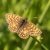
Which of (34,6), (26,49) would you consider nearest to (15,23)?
(26,49)

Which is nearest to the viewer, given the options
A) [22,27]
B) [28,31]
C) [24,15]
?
[28,31]

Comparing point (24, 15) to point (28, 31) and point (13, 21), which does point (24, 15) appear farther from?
point (28, 31)

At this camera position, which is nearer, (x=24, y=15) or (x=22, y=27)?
(x=22, y=27)

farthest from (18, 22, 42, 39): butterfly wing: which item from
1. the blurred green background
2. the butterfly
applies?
the blurred green background

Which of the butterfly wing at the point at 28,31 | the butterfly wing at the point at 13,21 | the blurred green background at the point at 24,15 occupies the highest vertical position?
the butterfly wing at the point at 28,31

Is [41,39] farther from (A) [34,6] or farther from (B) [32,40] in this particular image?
(A) [34,6]

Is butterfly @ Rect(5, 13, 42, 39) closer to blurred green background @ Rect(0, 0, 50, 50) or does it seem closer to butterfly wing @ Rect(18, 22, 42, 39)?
butterfly wing @ Rect(18, 22, 42, 39)

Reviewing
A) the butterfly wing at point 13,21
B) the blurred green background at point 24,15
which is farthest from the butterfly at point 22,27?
the blurred green background at point 24,15

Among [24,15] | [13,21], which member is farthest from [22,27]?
[24,15]

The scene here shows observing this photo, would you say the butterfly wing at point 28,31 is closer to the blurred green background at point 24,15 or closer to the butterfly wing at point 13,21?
the butterfly wing at point 13,21
